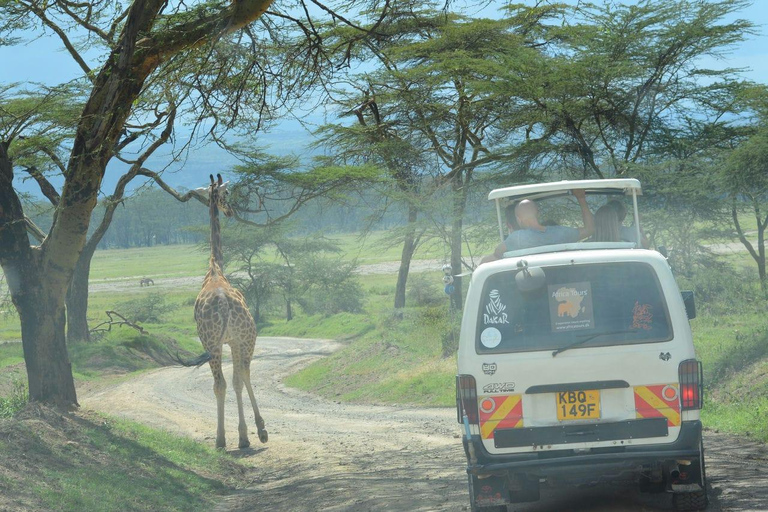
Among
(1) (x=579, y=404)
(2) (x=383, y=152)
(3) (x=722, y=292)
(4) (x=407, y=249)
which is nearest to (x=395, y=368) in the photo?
(2) (x=383, y=152)

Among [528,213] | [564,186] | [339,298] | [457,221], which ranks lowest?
[339,298]

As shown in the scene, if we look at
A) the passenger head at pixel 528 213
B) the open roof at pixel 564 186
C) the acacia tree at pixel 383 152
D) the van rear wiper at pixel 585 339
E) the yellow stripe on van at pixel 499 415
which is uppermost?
the acacia tree at pixel 383 152

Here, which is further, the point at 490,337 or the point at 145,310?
the point at 145,310

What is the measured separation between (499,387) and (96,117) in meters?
5.79

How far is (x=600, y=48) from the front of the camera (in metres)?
20.9

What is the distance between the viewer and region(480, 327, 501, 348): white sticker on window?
5825 millimetres

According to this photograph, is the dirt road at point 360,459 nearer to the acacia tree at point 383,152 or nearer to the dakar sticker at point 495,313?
the dakar sticker at point 495,313

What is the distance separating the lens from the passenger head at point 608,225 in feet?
25.1

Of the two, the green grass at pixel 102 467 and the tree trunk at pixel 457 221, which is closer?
the green grass at pixel 102 467

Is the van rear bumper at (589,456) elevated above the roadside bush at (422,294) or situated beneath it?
elevated above

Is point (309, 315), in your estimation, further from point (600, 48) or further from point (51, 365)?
point (51, 365)

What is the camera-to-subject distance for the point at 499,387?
5785 millimetres

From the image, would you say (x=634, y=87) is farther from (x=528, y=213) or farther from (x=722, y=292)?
(x=528, y=213)

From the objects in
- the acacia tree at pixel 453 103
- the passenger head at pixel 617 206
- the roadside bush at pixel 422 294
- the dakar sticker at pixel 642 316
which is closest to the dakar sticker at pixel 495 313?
the dakar sticker at pixel 642 316
